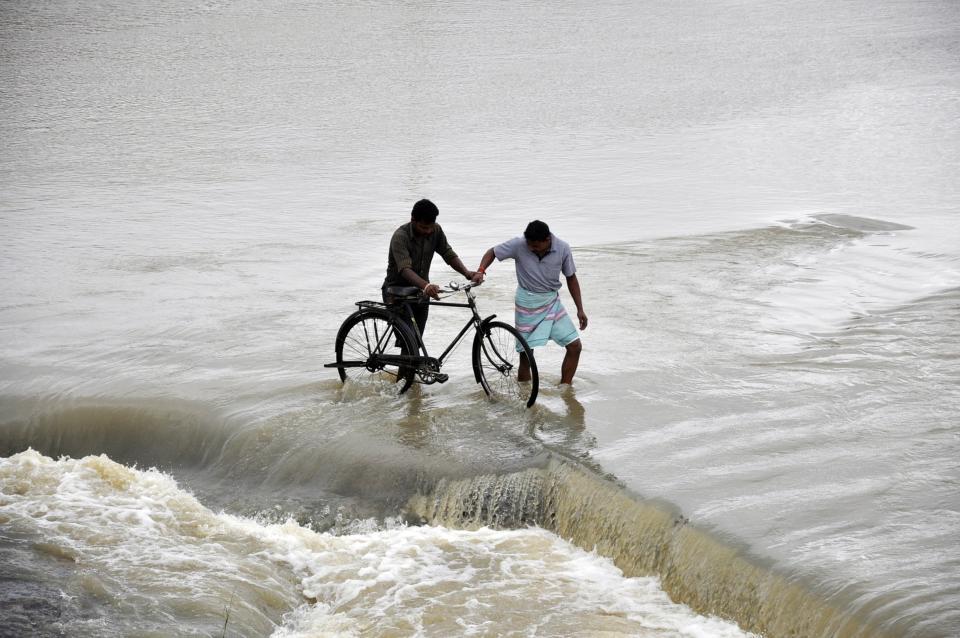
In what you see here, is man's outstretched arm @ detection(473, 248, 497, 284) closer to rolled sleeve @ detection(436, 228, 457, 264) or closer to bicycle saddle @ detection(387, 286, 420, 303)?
rolled sleeve @ detection(436, 228, 457, 264)

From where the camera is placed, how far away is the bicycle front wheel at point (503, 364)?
8.30 metres

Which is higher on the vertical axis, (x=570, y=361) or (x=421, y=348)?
(x=421, y=348)

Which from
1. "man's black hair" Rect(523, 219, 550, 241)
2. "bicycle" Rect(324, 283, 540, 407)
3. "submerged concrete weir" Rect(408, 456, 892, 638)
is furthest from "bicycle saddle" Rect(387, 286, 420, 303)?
"submerged concrete weir" Rect(408, 456, 892, 638)

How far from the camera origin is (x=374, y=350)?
30.1 ft

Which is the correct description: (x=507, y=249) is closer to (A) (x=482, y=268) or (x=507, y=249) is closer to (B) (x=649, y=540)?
(A) (x=482, y=268)

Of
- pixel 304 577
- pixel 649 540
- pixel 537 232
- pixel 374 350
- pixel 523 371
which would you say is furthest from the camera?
pixel 374 350

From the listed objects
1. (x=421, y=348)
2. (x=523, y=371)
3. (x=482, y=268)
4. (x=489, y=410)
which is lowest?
(x=489, y=410)

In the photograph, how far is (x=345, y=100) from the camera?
1441 inches

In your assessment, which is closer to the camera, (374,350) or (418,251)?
(418,251)

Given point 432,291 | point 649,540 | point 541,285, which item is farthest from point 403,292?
point 649,540

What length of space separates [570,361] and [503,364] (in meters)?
0.63

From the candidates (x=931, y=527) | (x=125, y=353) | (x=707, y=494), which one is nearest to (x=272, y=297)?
(x=125, y=353)

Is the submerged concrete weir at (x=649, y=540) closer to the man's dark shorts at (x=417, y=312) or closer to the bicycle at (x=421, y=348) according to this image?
the bicycle at (x=421, y=348)

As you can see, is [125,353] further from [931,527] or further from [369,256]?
[931,527]
